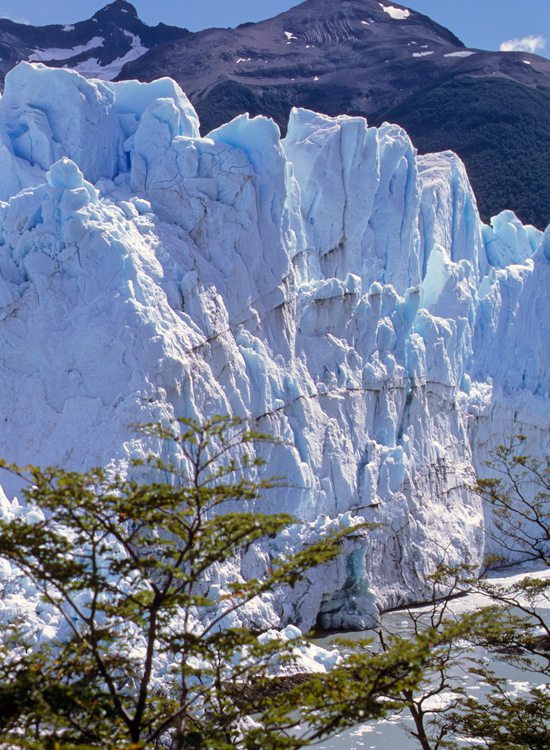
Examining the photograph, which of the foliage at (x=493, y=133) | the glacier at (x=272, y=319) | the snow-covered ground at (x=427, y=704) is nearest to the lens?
the snow-covered ground at (x=427, y=704)

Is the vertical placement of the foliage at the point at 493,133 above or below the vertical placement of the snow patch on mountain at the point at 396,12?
below

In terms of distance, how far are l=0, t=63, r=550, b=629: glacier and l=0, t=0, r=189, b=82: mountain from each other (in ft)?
128

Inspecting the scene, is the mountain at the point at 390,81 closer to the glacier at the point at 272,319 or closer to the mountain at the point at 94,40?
the mountain at the point at 94,40

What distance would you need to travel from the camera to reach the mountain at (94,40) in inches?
2138

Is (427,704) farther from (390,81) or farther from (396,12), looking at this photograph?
(396,12)

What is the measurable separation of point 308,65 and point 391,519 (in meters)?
41.9

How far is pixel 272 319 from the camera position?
51.6 feet

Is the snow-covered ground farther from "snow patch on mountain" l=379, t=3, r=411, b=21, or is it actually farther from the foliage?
"snow patch on mountain" l=379, t=3, r=411, b=21

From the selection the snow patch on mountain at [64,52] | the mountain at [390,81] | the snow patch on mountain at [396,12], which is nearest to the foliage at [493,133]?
the mountain at [390,81]

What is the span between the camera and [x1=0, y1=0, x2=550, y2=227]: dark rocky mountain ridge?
41.6 metres

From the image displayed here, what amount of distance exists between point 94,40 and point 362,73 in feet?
54.0

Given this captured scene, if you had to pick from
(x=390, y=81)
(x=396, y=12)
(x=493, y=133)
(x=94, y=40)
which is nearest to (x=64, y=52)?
(x=94, y=40)

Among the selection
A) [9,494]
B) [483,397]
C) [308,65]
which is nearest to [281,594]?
[9,494]

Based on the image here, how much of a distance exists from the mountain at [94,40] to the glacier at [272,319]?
38904 mm
